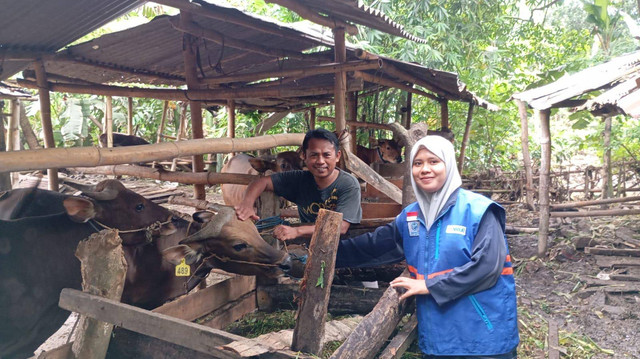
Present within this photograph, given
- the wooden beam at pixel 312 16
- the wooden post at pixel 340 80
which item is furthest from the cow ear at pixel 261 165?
the wooden beam at pixel 312 16

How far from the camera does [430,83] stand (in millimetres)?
7742

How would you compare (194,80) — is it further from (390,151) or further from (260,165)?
(390,151)

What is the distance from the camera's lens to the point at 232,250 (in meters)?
2.72

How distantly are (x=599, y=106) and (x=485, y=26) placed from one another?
6.62 m

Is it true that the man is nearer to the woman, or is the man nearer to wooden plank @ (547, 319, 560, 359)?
the woman

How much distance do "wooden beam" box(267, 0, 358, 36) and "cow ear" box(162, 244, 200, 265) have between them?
7.00 ft

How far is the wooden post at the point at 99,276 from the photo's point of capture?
82.0 inches

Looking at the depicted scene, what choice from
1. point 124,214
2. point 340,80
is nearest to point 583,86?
point 340,80

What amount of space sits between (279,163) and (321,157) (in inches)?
118

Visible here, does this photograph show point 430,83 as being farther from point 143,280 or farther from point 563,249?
point 143,280

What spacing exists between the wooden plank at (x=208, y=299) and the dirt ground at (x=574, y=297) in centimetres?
206

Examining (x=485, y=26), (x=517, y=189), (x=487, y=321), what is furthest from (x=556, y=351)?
(x=485, y=26)

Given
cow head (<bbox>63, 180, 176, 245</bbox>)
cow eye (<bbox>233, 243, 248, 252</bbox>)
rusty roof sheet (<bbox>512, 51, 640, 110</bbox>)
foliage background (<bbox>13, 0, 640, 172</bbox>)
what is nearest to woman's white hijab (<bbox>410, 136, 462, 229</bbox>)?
cow eye (<bbox>233, 243, 248, 252</bbox>)

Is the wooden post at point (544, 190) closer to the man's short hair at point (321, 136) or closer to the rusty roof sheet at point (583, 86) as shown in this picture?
the rusty roof sheet at point (583, 86)
